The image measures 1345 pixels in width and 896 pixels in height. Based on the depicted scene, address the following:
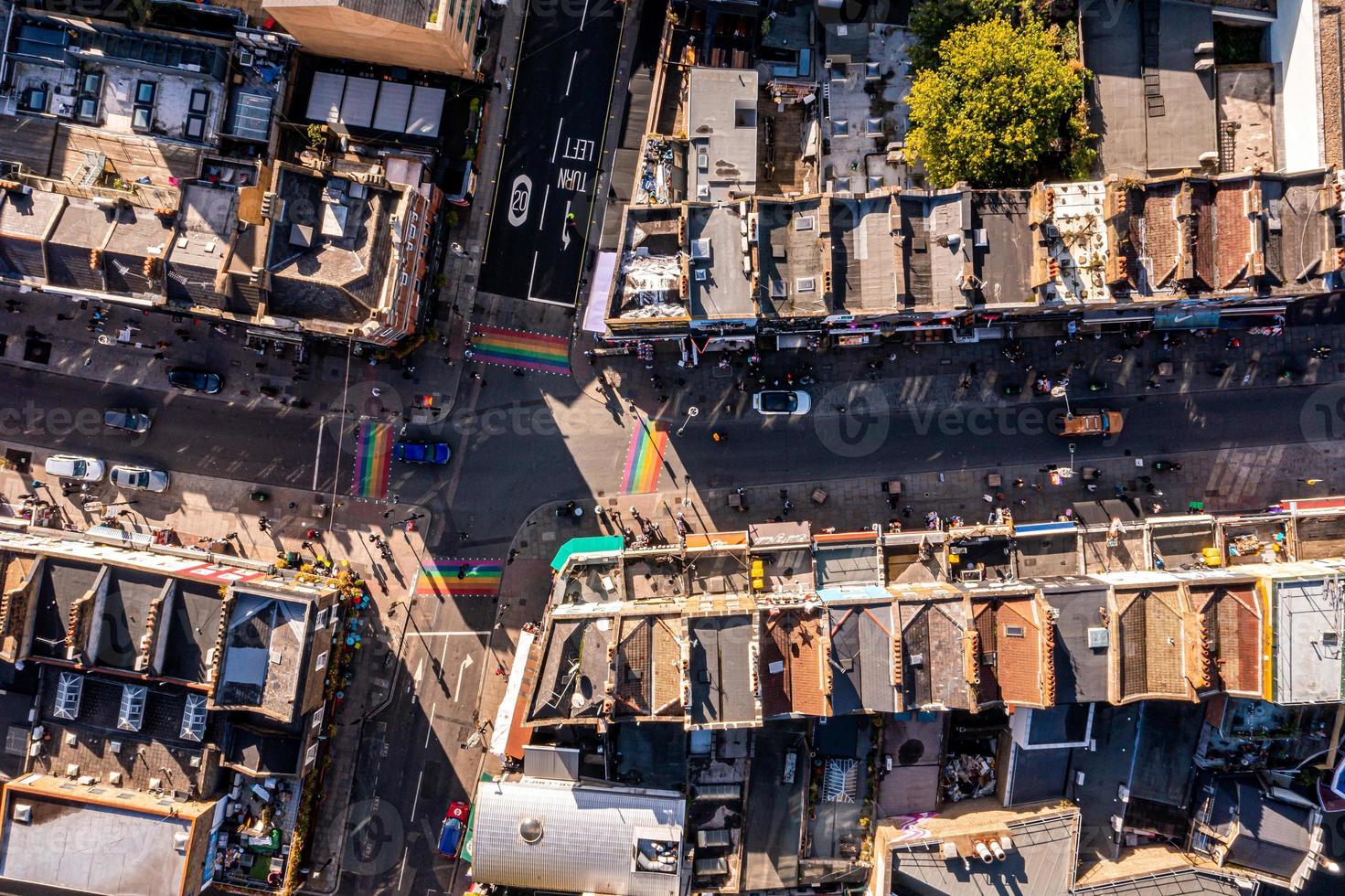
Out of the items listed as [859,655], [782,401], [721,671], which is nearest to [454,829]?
[721,671]

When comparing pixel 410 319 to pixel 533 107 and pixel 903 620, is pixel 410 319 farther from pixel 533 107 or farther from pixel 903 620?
pixel 903 620

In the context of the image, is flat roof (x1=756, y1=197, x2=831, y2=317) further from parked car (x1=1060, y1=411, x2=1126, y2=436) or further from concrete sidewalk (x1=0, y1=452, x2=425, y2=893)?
concrete sidewalk (x1=0, y1=452, x2=425, y2=893)

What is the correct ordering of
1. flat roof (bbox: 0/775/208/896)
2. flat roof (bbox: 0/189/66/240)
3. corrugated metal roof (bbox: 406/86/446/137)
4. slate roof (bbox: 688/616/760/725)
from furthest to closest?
corrugated metal roof (bbox: 406/86/446/137) → flat roof (bbox: 0/775/208/896) → flat roof (bbox: 0/189/66/240) → slate roof (bbox: 688/616/760/725)

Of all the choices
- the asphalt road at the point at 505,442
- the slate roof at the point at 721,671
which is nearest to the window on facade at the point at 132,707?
the asphalt road at the point at 505,442

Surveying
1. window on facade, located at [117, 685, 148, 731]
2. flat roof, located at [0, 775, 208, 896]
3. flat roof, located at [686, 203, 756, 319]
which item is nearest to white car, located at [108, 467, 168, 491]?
window on facade, located at [117, 685, 148, 731]

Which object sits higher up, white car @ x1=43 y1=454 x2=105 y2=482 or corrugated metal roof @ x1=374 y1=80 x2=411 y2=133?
corrugated metal roof @ x1=374 y1=80 x2=411 y2=133

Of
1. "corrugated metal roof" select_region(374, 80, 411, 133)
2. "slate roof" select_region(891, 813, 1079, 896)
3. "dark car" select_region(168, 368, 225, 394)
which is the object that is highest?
"corrugated metal roof" select_region(374, 80, 411, 133)

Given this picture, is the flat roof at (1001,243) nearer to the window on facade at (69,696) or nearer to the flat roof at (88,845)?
the flat roof at (88,845)
